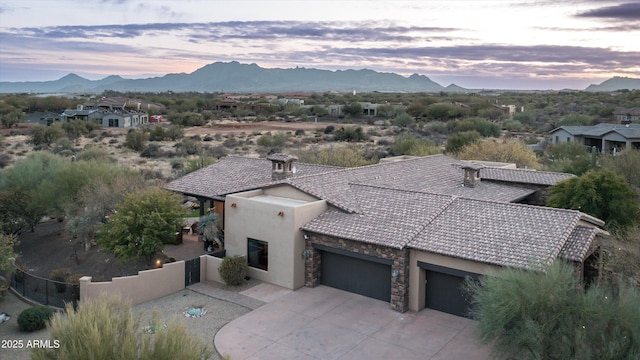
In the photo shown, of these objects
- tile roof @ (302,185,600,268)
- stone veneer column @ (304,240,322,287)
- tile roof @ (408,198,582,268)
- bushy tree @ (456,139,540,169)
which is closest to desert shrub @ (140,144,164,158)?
bushy tree @ (456,139,540,169)

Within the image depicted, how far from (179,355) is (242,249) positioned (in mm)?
12591

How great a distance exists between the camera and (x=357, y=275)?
21.0 meters

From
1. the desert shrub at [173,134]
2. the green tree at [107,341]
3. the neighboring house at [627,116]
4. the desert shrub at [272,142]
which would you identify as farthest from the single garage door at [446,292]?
the neighboring house at [627,116]

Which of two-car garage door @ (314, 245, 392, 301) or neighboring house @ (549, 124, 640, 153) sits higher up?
neighboring house @ (549, 124, 640, 153)

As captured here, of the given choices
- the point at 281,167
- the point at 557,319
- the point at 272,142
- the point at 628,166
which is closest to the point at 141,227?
the point at 281,167

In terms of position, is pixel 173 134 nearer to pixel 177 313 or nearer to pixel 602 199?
pixel 177 313

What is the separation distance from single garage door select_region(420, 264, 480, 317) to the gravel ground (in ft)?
21.5

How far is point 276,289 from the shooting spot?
851 inches

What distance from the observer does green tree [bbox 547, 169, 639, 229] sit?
25750 mm

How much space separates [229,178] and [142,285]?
388 inches

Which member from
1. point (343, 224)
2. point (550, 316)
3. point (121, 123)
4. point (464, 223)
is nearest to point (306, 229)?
point (343, 224)

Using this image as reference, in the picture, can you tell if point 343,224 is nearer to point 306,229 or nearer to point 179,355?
point 306,229

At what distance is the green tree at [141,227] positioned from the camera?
23094mm

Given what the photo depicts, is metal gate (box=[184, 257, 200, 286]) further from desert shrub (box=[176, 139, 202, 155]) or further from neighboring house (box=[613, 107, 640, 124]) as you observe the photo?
neighboring house (box=[613, 107, 640, 124])
